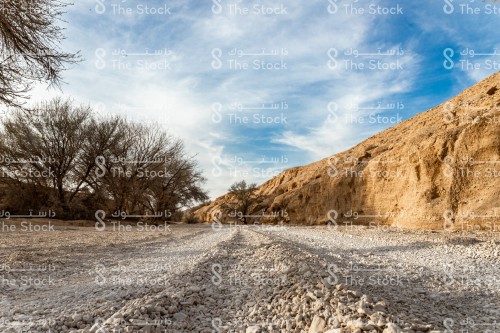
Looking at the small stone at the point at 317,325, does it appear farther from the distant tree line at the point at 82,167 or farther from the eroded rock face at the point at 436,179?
the distant tree line at the point at 82,167

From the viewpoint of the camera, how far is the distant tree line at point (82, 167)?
2189 centimetres

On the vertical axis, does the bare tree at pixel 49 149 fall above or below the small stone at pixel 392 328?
above

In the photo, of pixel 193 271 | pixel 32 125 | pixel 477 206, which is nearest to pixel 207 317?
pixel 193 271

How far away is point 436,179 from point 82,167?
2522 cm

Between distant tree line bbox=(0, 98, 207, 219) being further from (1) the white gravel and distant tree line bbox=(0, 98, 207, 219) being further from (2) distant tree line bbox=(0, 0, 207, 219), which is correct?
(1) the white gravel

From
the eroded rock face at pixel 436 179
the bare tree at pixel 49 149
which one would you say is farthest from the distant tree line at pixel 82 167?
the eroded rock face at pixel 436 179

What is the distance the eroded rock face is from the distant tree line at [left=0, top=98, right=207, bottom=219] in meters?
15.6

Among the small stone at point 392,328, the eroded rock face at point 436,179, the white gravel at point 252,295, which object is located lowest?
the white gravel at point 252,295

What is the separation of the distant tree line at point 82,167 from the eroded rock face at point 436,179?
1561cm

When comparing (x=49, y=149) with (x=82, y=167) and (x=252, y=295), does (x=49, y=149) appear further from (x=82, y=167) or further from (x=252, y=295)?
(x=252, y=295)

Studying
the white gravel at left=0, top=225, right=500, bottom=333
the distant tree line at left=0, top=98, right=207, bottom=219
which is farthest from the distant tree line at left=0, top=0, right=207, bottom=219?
the white gravel at left=0, top=225, right=500, bottom=333

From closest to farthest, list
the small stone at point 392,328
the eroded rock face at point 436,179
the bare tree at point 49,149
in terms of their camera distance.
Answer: the small stone at point 392,328 < the eroded rock face at point 436,179 < the bare tree at point 49,149

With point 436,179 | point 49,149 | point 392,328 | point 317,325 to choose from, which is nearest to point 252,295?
point 317,325

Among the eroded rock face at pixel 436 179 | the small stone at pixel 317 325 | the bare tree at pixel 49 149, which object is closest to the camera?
the small stone at pixel 317 325
